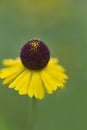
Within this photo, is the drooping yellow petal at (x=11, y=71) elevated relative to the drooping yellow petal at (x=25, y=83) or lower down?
elevated

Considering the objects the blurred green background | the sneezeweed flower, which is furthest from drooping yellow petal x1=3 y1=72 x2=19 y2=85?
the blurred green background

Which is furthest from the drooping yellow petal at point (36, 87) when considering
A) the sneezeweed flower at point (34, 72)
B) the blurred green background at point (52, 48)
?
the blurred green background at point (52, 48)

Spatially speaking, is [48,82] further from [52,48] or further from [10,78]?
[52,48]

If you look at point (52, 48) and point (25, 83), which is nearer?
point (25, 83)

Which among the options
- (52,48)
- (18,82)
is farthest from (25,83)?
(52,48)

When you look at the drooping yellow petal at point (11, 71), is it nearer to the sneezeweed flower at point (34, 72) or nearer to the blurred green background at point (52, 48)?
the sneezeweed flower at point (34, 72)

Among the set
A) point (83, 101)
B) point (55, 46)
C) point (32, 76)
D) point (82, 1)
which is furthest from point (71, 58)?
point (32, 76)

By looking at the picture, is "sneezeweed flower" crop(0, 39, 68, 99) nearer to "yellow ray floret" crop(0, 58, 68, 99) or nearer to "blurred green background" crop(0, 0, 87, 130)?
"yellow ray floret" crop(0, 58, 68, 99)
